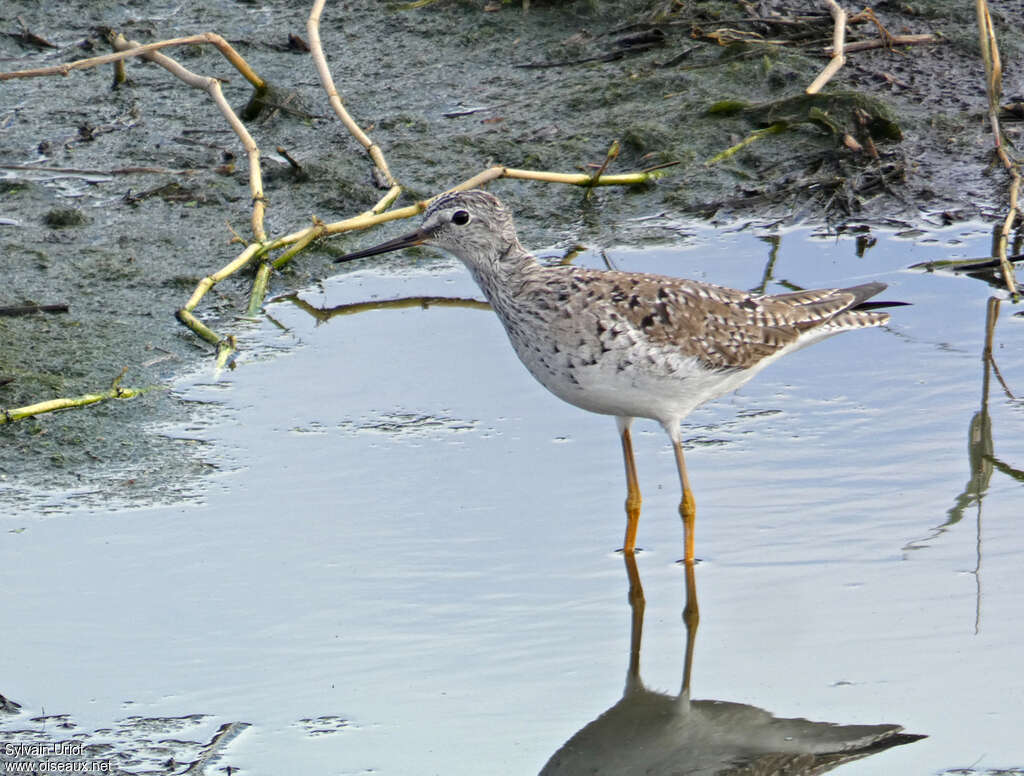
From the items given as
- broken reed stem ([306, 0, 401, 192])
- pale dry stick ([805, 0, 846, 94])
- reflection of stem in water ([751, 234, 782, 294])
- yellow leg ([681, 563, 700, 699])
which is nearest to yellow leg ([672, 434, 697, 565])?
yellow leg ([681, 563, 700, 699])

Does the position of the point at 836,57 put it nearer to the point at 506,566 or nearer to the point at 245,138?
the point at 245,138

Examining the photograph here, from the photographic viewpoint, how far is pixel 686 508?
18.2ft

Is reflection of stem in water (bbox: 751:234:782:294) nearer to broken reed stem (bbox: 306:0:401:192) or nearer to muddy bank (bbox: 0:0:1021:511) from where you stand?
muddy bank (bbox: 0:0:1021:511)

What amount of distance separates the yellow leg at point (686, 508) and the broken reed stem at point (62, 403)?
104 inches

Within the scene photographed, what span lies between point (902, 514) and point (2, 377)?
4.10m

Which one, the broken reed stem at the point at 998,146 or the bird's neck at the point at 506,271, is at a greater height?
the broken reed stem at the point at 998,146

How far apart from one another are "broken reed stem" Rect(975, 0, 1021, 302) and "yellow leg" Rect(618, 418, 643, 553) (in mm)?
2536

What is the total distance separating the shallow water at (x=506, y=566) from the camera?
444cm

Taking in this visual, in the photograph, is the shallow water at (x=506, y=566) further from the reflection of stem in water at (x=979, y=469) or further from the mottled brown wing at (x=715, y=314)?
the mottled brown wing at (x=715, y=314)

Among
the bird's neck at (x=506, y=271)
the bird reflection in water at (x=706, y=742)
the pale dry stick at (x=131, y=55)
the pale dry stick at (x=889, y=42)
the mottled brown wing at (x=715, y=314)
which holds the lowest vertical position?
the bird reflection in water at (x=706, y=742)

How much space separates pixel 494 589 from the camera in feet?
16.9

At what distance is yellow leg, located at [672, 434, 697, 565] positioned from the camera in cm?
542

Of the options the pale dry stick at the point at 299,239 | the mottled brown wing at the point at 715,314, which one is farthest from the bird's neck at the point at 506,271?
the pale dry stick at the point at 299,239

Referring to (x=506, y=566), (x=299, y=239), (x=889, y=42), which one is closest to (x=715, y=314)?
(x=506, y=566)
